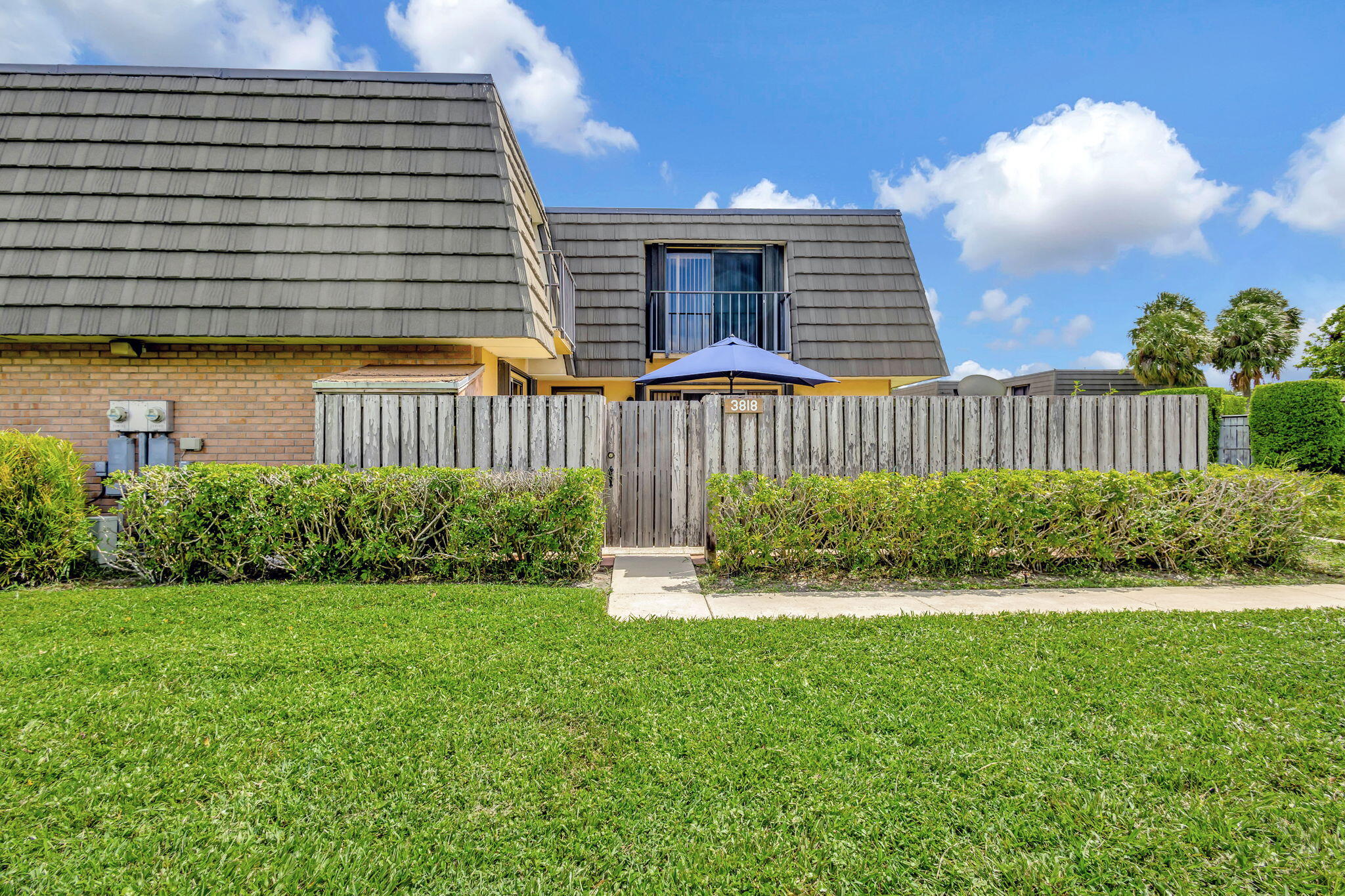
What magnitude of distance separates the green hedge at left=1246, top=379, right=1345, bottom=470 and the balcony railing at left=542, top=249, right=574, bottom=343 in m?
14.1

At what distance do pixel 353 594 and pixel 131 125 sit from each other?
821 cm

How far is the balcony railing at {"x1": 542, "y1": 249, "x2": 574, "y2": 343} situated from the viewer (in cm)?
1078

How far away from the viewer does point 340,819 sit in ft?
7.31

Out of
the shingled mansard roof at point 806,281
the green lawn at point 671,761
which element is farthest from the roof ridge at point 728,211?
the green lawn at point 671,761

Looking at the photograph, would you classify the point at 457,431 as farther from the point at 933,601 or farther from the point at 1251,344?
the point at 1251,344

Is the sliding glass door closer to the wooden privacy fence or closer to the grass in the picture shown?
the wooden privacy fence

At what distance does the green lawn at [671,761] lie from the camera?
201 cm

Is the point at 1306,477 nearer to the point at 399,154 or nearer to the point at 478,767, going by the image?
the point at 478,767

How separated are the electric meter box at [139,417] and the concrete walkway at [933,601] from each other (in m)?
6.34

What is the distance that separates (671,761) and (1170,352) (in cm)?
3099

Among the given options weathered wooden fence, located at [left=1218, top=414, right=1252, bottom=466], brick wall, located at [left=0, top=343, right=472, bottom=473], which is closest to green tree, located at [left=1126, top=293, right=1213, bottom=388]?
weathered wooden fence, located at [left=1218, top=414, right=1252, bottom=466]

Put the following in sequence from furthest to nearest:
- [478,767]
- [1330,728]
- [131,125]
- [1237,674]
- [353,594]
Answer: [131,125]
[353,594]
[1237,674]
[1330,728]
[478,767]

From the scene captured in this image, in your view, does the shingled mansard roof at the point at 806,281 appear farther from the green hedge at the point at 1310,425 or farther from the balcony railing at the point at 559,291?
the green hedge at the point at 1310,425

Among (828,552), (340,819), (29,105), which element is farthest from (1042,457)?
(29,105)
